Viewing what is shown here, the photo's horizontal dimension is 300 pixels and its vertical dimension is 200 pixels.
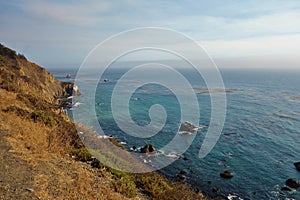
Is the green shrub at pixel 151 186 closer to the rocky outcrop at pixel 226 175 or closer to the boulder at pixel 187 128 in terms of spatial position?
the rocky outcrop at pixel 226 175

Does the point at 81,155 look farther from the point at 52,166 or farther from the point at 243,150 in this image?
the point at 243,150

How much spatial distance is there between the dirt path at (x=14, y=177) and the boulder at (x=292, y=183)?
86.8 ft

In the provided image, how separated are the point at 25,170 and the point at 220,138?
122ft

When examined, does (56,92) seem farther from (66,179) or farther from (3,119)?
(66,179)

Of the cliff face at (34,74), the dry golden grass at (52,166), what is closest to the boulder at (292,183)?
the dry golden grass at (52,166)

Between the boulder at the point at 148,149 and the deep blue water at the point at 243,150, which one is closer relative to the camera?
the deep blue water at the point at 243,150

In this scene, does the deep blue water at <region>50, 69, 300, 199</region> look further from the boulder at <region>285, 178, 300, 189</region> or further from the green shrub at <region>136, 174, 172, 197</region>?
the green shrub at <region>136, 174, 172, 197</region>

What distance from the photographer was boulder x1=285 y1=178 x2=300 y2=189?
86.7 feet

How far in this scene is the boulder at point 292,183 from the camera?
86.7 feet

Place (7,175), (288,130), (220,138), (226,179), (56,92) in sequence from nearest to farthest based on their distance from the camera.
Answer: (7,175) < (226,179) < (220,138) < (288,130) < (56,92)

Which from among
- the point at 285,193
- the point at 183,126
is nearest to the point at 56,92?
the point at 183,126

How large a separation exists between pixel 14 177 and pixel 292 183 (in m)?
27.3

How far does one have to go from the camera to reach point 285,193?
82.4 feet

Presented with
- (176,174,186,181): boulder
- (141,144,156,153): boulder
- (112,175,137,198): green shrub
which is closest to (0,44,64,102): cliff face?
(141,144,156,153): boulder
